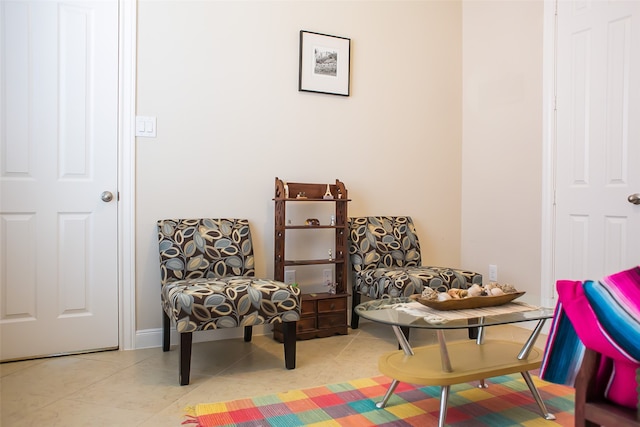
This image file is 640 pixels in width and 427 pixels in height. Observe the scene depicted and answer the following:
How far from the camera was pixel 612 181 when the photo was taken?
2.91m

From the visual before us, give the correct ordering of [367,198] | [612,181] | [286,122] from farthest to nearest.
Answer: [367,198] < [286,122] < [612,181]

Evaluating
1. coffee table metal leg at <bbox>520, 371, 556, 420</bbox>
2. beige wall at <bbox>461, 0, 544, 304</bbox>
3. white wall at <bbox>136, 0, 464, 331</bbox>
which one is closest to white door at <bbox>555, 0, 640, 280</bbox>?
beige wall at <bbox>461, 0, 544, 304</bbox>

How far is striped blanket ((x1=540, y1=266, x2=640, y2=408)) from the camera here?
1082 mm

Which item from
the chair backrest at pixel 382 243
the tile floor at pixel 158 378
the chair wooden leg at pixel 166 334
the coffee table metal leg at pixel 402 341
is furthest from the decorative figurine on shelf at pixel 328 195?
the coffee table metal leg at pixel 402 341

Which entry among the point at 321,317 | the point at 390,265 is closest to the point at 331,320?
the point at 321,317

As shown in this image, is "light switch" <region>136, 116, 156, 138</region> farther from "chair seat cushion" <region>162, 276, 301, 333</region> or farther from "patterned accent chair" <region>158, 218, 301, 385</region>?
"chair seat cushion" <region>162, 276, 301, 333</region>

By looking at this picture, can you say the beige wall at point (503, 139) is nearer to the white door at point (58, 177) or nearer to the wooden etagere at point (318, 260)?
the wooden etagere at point (318, 260)

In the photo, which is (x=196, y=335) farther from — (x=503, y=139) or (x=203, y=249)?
A: (x=503, y=139)

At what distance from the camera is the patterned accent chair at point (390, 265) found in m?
2.96

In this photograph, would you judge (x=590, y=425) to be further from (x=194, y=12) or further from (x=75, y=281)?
(x=194, y=12)

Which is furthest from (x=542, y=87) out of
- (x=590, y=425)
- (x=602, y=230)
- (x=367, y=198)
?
(x=590, y=425)

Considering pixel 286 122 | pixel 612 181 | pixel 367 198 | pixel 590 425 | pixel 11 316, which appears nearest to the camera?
pixel 590 425

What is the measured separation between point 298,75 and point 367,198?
99 cm

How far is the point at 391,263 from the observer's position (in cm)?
345
